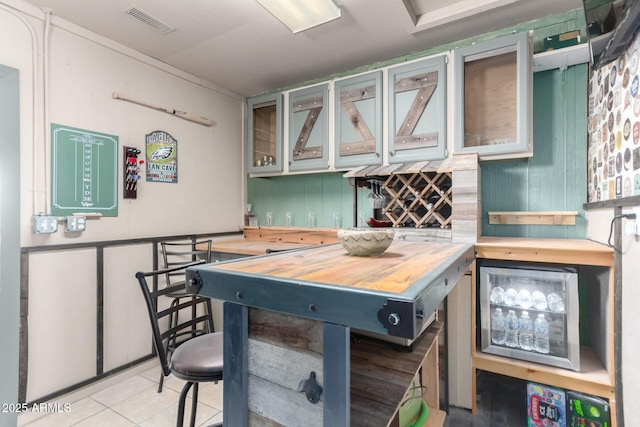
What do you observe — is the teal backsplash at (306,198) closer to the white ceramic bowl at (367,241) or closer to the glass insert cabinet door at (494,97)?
the glass insert cabinet door at (494,97)

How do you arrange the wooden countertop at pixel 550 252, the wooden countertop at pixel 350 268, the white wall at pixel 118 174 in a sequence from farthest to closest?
Result: the white wall at pixel 118 174 → the wooden countertop at pixel 550 252 → the wooden countertop at pixel 350 268

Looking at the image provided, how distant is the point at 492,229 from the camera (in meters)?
2.29

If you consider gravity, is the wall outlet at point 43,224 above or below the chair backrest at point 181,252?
above

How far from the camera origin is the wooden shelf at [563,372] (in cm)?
158

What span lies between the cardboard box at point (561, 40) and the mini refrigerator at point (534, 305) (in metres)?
1.37

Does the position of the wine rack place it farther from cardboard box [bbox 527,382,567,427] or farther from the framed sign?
the framed sign

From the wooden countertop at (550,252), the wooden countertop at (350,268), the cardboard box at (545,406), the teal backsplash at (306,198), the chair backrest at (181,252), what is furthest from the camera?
the teal backsplash at (306,198)

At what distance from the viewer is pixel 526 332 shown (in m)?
1.83

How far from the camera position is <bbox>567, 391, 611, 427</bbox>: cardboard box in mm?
1570

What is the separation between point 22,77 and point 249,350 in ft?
7.41

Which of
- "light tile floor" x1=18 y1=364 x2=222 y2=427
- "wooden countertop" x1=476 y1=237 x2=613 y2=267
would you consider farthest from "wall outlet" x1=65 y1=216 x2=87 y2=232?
"wooden countertop" x1=476 y1=237 x2=613 y2=267

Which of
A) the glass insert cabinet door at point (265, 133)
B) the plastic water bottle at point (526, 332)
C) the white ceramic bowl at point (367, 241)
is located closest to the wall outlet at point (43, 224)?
the glass insert cabinet door at point (265, 133)

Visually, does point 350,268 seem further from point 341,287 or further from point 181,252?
point 181,252

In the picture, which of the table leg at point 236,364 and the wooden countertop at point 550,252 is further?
the wooden countertop at point 550,252
